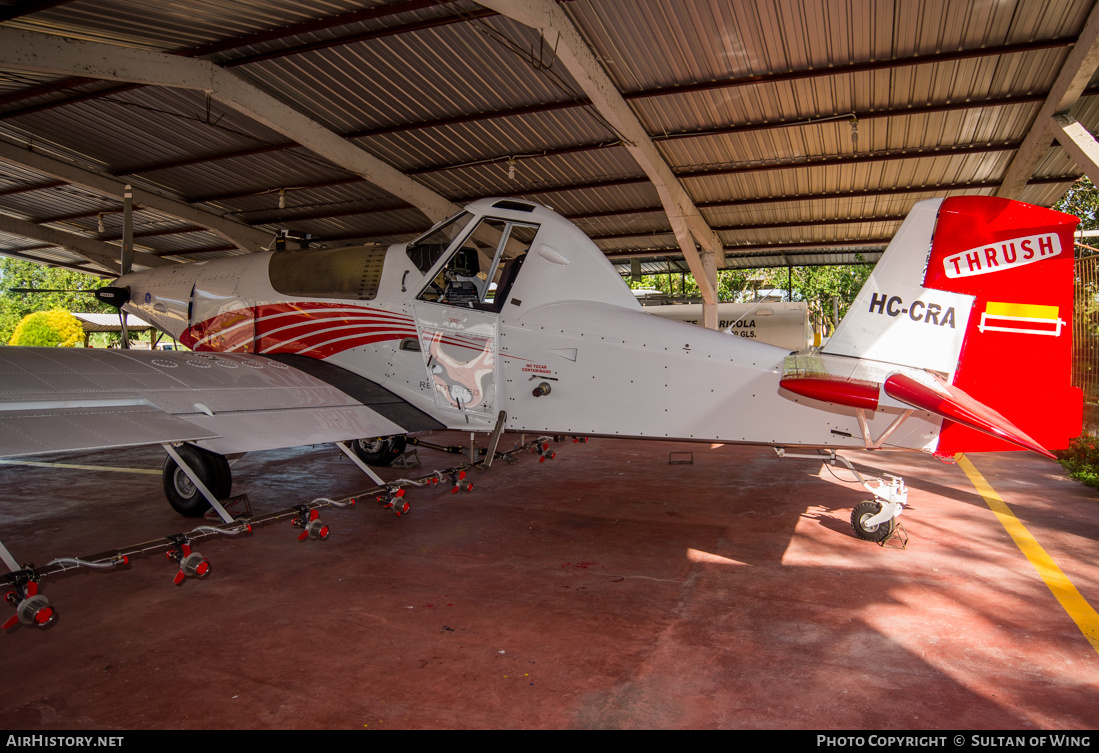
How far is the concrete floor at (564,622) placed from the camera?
2.96 m

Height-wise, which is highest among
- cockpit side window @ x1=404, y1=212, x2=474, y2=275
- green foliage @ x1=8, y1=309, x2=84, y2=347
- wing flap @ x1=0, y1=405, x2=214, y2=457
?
cockpit side window @ x1=404, y1=212, x2=474, y2=275

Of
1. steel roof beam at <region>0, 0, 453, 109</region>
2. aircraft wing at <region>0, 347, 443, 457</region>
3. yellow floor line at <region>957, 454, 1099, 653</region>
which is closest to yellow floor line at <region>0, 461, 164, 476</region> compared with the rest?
aircraft wing at <region>0, 347, 443, 457</region>

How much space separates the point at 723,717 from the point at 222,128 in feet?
50.5

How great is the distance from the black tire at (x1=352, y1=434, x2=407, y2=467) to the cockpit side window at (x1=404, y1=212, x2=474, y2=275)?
2.80 metres

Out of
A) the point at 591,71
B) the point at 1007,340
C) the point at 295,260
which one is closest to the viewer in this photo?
the point at 1007,340

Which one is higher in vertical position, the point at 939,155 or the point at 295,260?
the point at 939,155

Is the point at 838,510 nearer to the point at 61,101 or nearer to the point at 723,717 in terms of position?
the point at 723,717

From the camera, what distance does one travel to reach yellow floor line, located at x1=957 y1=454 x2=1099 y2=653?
12.9 feet

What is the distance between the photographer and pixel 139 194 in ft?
59.6

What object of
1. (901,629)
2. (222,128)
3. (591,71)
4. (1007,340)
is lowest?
(901,629)

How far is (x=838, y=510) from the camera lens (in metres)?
6.75

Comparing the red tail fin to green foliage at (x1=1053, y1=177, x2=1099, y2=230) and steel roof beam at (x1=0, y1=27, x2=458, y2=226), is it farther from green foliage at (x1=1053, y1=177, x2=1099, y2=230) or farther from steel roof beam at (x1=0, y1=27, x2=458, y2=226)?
green foliage at (x1=1053, y1=177, x2=1099, y2=230)

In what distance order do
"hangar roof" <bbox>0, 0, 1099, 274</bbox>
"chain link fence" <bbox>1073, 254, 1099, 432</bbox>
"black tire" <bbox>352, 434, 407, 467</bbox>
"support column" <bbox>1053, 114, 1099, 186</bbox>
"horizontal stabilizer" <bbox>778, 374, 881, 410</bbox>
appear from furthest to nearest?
"chain link fence" <bbox>1073, 254, 1099, 432</bbox> → "support column" <bbox>1053, 114, 1099, 186</bbox> → "hangar roof" <bbox>0, 0, 1099, 274</bbox> → "black tire" <bbox>352, 434, 407, 467</bbox> → "horizontal stabilizer" <bbox>778, 374, 881, 410</bbox>
